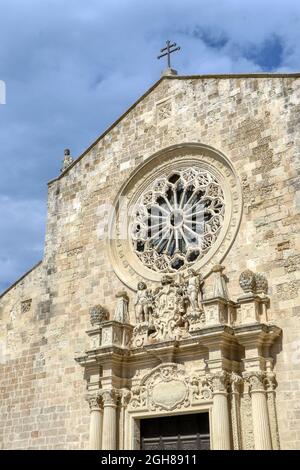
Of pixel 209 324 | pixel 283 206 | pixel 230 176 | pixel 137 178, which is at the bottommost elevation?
pixel 209 324

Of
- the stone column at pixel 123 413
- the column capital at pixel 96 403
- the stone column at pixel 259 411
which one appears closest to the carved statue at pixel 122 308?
the stone column at pixel 123 413

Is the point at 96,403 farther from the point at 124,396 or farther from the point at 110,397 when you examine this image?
the point at 124,396

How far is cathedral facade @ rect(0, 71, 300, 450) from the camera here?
10508 mm

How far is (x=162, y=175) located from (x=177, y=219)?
1.16 meters

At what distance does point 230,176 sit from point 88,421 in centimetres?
542

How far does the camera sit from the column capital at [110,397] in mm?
11633

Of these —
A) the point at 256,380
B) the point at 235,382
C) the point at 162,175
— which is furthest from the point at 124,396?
the point at 162,175

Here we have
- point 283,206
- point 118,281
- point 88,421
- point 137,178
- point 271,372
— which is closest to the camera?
point 271,372

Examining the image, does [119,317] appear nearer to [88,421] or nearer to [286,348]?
[88,421]

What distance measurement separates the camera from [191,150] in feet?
43.2

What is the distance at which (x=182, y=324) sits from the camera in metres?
11.5

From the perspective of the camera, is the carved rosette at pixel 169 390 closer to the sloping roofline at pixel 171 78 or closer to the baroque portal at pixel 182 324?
the baroque portal at pixel 182 324

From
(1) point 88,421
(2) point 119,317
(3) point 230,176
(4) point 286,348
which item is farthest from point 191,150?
(1) point 88,421

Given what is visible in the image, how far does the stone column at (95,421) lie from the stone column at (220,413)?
2.38 meters
